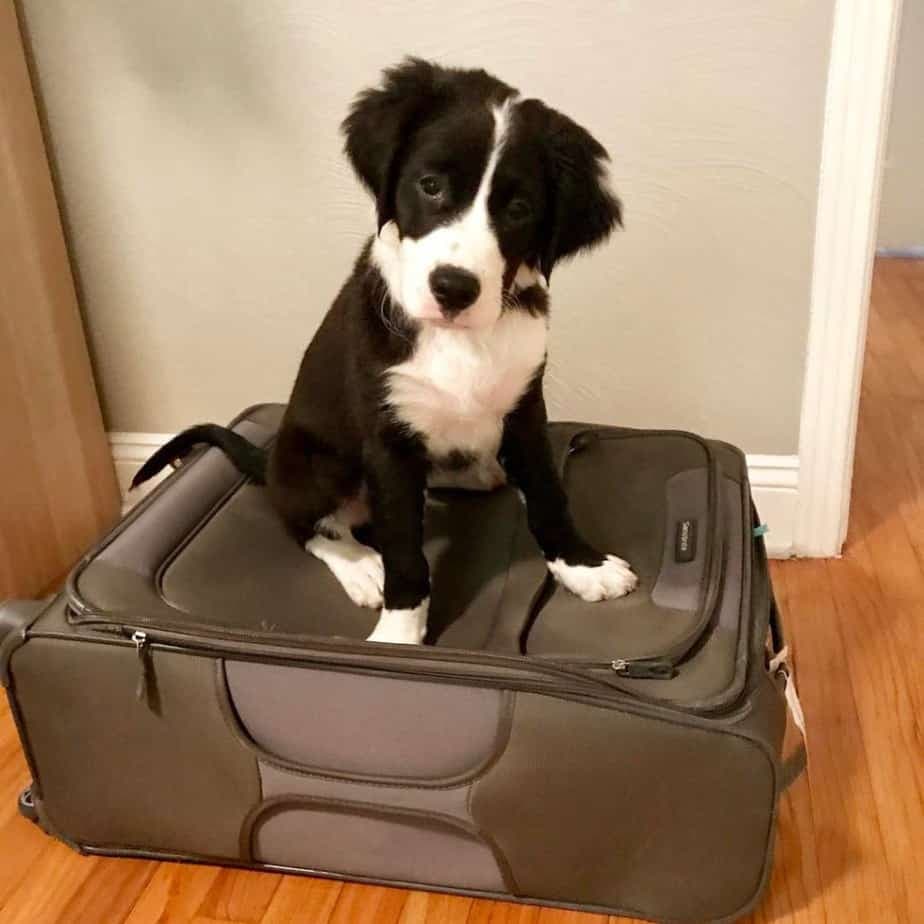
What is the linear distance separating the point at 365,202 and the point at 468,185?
0.70 meters

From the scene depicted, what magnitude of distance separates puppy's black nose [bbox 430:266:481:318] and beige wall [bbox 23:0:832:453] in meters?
0.68

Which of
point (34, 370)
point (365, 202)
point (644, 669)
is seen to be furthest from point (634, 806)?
point (34, 370)

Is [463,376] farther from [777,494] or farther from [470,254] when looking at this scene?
[777,494]

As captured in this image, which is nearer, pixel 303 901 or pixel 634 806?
pixel 634 806

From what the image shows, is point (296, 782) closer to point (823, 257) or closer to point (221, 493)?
point (221, 493)

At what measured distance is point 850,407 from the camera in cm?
170

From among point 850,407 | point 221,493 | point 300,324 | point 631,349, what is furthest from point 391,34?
point 850,407

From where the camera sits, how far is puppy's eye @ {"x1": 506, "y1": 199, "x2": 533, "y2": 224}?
104cm

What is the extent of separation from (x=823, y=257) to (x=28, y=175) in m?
1.28

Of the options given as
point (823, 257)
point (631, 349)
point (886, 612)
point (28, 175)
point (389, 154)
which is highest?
point (389, 154)

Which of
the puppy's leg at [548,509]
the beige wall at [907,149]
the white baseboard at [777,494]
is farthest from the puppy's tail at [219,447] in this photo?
the beige wall at [907,149]

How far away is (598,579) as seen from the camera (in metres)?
1.23

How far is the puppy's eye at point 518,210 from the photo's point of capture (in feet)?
3.43

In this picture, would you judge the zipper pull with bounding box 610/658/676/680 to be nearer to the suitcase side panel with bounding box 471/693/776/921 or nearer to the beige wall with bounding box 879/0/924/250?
the suitcase side panel with bounding box 471/693/776/921
